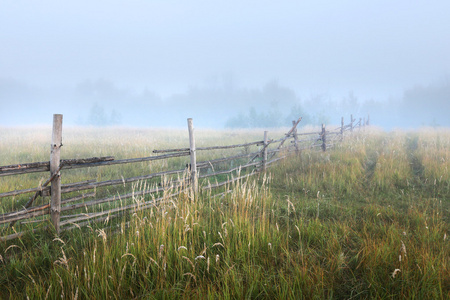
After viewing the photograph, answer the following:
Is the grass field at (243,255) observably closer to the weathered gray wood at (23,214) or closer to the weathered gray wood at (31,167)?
the weathered gray wood at (23,214)

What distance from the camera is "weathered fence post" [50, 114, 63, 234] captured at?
3.09 m

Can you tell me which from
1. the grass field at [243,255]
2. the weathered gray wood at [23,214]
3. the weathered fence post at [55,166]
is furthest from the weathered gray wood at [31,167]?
the grass field at [243,255]

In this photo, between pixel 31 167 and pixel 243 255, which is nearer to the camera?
pixel 243 255

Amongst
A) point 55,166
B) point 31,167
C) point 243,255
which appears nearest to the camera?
point 243,255

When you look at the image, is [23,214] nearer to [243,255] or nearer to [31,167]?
[31,167]

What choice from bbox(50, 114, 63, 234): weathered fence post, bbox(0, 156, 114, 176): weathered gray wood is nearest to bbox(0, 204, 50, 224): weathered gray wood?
bbox(50, 114, 63, 234): weathered fence post

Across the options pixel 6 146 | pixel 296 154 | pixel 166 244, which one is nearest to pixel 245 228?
pixel 166 244

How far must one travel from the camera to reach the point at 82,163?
3389 mm

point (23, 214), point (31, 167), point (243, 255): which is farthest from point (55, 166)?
point (243, 255)

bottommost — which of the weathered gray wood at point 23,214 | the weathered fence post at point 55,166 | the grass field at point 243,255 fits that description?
the grass field at point 243,255

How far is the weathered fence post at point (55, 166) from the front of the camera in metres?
3.09

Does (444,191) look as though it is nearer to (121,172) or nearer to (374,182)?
(374,182)

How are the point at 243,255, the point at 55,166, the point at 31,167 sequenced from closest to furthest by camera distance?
the point at 243,255 → the point at 31,167 → the point at 55,166

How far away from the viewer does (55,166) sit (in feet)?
10.2
